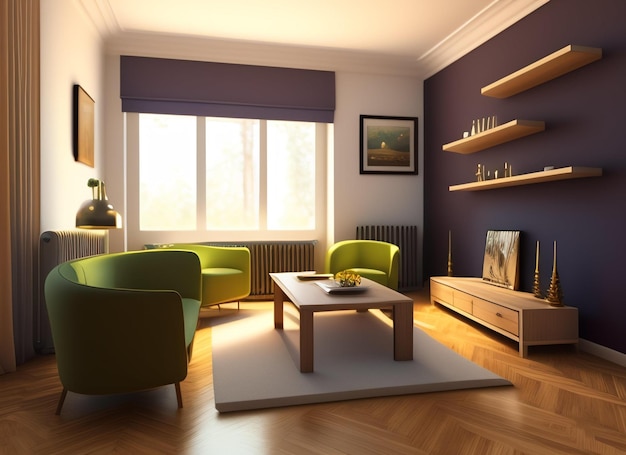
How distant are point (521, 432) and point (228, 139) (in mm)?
4729

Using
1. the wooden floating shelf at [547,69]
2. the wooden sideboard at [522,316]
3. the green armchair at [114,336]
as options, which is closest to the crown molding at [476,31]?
the wooden floating shelf at [547,69]

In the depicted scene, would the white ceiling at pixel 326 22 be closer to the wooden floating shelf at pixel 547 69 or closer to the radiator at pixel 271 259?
the wooden floating shelf at pixel 547 69

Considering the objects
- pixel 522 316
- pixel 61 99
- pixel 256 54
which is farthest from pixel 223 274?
pixel 256 54

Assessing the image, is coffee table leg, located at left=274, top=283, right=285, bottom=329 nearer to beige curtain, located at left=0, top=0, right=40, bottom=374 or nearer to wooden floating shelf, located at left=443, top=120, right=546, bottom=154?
beige curtain, located at left=0, top=0, right=40, bottom=374

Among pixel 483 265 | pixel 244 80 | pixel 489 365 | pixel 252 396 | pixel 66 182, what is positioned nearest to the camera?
pixel 252 396

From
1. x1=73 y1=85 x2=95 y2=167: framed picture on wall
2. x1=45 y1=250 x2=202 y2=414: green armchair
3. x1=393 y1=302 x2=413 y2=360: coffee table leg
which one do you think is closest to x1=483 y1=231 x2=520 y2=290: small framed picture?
x1=393 y1=302 x2=413 y2=360: coffee table leg

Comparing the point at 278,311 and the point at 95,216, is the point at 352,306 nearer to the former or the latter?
the point at 278,311

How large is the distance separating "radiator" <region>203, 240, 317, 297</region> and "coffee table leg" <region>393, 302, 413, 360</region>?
8.79 feet

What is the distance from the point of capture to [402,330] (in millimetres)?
2971

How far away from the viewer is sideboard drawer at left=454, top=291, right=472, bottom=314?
396 centimetres

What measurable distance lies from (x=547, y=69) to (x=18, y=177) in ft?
13.3

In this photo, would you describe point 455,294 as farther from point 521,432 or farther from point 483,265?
point 521,432

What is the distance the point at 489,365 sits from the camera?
2.97 m

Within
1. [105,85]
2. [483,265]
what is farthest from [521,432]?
[105,85]
